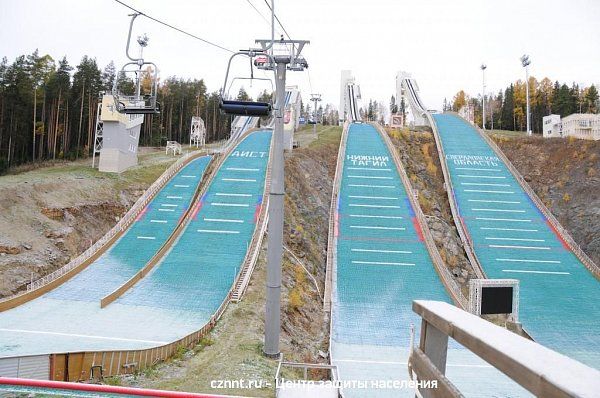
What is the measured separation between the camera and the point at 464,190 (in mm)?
26812

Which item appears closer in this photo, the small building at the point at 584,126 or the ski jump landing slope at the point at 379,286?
the ski jump landing slope at the point at 379,286

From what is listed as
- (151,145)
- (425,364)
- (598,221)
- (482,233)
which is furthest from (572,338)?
(151,145)

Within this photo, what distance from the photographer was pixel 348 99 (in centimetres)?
6091

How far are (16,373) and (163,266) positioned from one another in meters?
9.76

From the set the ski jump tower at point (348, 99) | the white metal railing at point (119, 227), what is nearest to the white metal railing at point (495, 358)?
the white metal railing at point (119, 227)

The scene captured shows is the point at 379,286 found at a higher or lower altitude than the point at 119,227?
lower

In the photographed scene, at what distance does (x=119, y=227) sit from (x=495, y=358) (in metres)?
20.3

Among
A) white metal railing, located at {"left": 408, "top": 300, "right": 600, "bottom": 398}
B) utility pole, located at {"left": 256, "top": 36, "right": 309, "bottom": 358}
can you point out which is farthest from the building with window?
white metal railing, located at {"left": 408, "top": 300, "right": 600, "bottom": 398}

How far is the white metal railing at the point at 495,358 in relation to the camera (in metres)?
1.34

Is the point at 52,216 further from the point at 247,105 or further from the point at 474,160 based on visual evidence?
the point at 474,160

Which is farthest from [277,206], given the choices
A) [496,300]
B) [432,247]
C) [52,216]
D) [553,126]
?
[553,126]

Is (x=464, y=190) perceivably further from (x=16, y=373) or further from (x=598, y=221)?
(x=16, y=373)

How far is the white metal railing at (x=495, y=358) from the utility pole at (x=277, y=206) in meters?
7.40

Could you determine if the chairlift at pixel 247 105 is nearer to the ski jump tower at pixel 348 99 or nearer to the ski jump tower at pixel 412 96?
the ski jump tower at pixel 412 96
